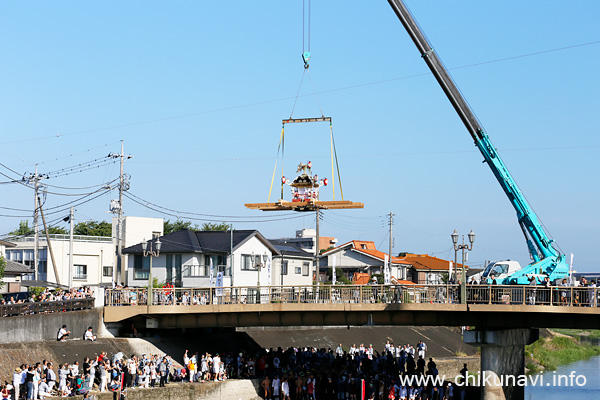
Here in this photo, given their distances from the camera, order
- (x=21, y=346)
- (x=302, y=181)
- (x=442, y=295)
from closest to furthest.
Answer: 1. (x=21, y=346)
2. (x=442, y=295)
3. (x=302, y=181)

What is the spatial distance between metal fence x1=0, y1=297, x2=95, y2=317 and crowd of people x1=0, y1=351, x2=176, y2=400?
333 centimetres

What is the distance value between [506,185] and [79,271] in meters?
51.4

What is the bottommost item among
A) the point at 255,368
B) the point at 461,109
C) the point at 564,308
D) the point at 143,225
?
the point at 255,368

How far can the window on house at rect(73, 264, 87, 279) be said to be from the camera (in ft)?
251

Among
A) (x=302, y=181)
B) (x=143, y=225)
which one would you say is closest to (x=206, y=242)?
(x=143, y=225)

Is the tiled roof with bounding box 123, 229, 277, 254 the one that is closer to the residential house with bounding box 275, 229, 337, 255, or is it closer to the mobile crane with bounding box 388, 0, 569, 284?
the mobile crane with bounding box 388, 0, 569, 284

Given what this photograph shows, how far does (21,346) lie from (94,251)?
4485 centimetres

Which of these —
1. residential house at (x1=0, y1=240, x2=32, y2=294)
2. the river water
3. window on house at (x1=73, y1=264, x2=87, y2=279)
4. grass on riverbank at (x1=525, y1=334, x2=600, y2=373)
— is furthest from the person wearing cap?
window on house at (x1=73, y1=264, x2=87, y2=279)

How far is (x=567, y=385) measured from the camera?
164 ft

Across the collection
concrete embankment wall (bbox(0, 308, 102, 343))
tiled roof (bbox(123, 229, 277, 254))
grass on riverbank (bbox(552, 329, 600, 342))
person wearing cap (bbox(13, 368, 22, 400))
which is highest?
tiled roof (bbox(123, 229, 277, 254))

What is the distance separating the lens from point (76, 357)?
35344mm

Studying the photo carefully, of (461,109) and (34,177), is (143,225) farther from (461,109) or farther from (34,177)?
(461,109)

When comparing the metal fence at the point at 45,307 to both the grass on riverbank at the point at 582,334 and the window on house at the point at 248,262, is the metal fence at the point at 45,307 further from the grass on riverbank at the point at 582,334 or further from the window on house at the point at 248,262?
the grass on riverbank at the point at 582,334

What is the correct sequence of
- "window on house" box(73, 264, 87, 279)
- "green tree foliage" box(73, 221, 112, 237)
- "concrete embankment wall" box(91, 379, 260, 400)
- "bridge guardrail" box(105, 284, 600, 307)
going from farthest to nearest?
"green tree foliage" box(73, 221, 112, 237) < "window on house" box(73, 264, 87, 279) < "bridge guardrail" box(105, 284, 600, 307) < "concrete embankment wall" box(91, 379, 260, 400)
